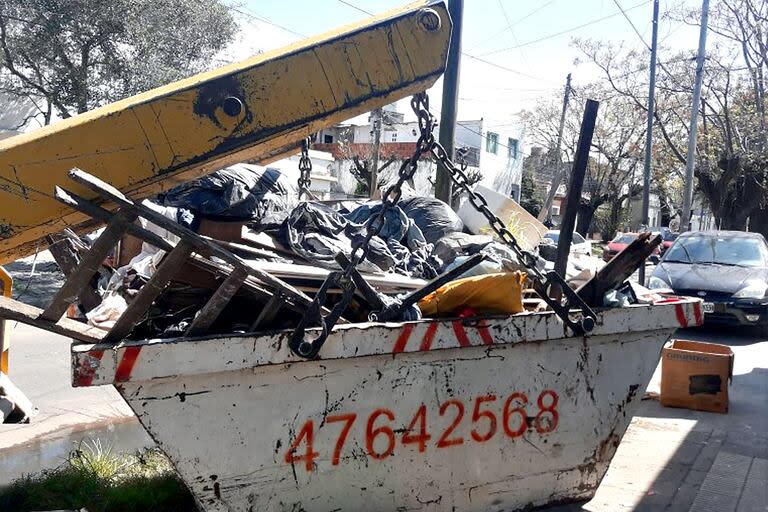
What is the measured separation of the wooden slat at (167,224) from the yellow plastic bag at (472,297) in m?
0.68

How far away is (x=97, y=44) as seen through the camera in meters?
12.4

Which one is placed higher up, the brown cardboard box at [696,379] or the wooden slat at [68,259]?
the wooden slat at [68,259]

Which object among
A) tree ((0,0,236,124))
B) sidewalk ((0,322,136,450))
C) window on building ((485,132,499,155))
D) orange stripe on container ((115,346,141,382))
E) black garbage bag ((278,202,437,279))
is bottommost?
sidewalk ((0,322,136,450))

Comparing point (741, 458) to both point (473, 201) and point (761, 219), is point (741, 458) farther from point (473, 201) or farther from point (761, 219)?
point (761, 219)

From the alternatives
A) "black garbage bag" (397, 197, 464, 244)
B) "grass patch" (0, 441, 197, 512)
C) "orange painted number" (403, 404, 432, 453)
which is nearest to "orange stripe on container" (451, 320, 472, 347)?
"orange painted number" (403, 404, 432, 453)

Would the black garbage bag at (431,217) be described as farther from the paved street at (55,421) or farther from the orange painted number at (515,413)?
the paved street at (55,421)

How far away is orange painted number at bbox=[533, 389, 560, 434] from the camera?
10.8 feet

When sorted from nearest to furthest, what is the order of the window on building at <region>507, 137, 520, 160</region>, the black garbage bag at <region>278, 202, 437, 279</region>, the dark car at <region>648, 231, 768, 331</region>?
the black garbage bag at <region>278, 202, 437, 279</region>
the dark car at <region>648, 231, 768, 331</region>
the window on building at <region>507, 137, 520, 160</region>

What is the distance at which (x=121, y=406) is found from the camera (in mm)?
5598

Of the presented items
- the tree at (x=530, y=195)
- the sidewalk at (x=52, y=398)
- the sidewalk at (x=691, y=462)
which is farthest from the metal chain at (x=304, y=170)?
the tree at (x=530, y=195)

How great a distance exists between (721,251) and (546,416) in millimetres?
8072

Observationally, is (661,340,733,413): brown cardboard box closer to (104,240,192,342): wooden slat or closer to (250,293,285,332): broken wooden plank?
(250,293,285,332): broken wooden plank

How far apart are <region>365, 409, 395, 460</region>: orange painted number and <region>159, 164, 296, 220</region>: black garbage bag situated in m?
1.35

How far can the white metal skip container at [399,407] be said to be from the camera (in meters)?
2.52
